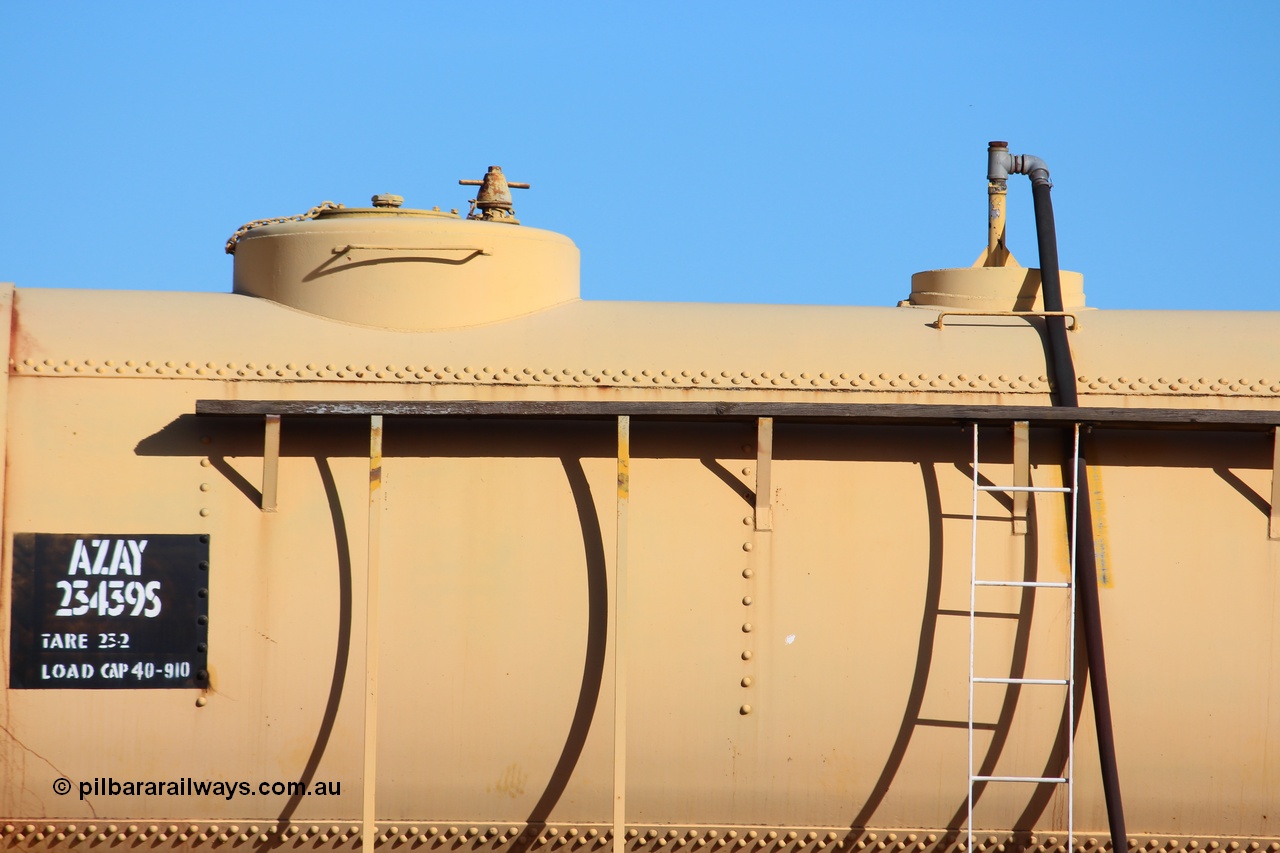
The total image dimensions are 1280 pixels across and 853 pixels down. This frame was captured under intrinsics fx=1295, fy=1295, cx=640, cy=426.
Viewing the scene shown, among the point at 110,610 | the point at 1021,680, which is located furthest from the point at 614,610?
the point at 110,610

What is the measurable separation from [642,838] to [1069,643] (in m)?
2.08

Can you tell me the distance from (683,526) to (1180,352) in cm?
252

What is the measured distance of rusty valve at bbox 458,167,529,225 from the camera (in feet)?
22.8

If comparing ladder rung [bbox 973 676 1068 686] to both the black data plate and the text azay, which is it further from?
the text azay

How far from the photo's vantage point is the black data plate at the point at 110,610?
5598 mm

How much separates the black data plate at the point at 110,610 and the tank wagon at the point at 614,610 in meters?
0.01

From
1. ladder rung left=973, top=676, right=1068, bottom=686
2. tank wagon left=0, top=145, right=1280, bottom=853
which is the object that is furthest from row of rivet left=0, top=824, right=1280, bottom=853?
ladder rung left=973, top=676, right=1068, bottom=686

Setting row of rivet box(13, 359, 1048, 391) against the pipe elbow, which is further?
the pipe elbow

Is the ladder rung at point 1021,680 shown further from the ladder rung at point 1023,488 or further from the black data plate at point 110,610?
the black data plate at point 110,610

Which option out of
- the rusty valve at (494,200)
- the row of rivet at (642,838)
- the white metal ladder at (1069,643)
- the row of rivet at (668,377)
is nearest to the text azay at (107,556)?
the row of rivet at (668,377)

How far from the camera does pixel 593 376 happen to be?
5961mm

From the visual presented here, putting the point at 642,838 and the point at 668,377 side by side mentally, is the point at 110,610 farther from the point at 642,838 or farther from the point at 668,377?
the point at 668,377

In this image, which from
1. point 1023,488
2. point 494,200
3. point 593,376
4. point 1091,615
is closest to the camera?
point 1091,615

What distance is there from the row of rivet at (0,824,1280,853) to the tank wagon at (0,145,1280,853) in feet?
0.05
